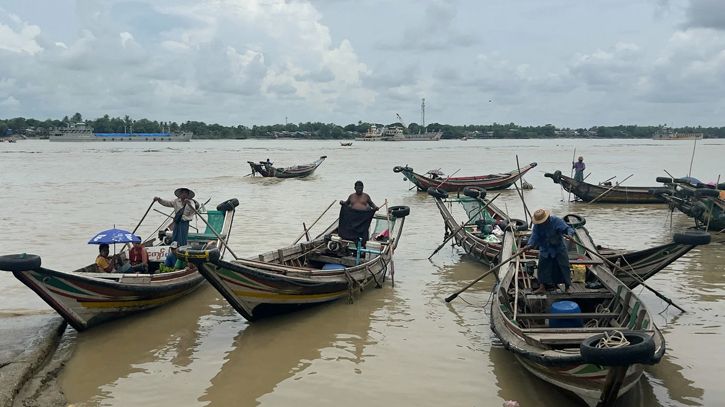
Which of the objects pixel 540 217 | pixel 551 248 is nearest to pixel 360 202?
pixel 540 217

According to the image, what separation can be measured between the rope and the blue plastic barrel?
154cm

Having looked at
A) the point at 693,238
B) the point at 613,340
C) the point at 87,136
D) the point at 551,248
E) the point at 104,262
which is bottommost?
the point at 87,136

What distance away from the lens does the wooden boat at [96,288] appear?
19.7 ft

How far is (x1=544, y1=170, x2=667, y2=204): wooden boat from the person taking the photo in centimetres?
1895

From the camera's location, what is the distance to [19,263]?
5.74 metres

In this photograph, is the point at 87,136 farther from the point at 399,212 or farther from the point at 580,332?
the point at 580,332

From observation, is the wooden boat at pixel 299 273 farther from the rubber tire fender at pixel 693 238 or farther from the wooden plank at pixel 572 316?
the rubber tire fender at pixel 693 238

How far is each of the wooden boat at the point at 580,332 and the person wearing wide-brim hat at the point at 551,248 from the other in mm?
181

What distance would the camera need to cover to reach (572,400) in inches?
201

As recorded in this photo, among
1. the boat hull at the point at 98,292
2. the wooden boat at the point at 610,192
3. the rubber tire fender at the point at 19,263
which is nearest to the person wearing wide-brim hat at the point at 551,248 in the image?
the boat hull at the point at 98,292

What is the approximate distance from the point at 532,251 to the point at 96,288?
572cm

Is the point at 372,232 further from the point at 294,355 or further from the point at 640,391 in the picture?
the point at 640,391

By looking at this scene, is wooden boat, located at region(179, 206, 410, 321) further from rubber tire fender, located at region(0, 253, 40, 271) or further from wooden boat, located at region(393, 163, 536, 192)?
wooden boat, located at region(393, 163, 536, 192)

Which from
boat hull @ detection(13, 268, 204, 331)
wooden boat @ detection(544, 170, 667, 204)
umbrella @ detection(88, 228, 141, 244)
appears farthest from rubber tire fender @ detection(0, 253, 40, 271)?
wooden boat @ detection(544, 170, 667, 204)
